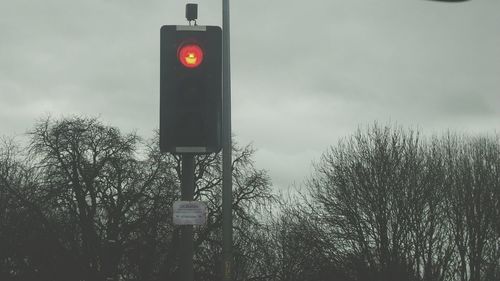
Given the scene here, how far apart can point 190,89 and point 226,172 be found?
1.72 metres

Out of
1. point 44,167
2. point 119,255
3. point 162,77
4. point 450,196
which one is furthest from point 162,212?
point 162,77

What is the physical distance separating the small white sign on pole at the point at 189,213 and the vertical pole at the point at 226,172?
42.8 inches

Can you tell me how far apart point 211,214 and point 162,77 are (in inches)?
1229

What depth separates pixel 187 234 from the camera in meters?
5.53

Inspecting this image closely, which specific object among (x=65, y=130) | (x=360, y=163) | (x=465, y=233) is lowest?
(x=465, y=233)

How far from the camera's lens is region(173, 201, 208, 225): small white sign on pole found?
5480mm

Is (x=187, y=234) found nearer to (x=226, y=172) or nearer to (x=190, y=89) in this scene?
(x=190, y=89)

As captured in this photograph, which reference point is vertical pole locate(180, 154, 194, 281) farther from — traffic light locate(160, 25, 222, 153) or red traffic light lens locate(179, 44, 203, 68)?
red traffic light lens locate(179, 44, 203, 68)

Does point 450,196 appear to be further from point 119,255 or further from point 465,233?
point 119,255

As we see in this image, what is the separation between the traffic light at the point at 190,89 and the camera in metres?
5.43

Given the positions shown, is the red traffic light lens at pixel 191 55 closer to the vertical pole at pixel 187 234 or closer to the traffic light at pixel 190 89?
the traffic light at pixel 190 89

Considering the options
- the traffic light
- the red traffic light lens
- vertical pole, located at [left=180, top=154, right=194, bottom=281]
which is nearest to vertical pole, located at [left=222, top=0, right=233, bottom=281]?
vertical pole, located at [left=180, top=154, right=194, bottom=281]

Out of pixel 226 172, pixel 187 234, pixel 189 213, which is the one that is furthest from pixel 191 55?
pixel 226 172

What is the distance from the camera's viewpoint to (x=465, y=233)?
86.9ft
